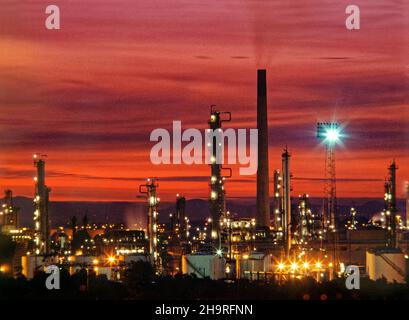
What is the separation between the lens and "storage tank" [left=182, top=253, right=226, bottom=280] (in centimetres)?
3247

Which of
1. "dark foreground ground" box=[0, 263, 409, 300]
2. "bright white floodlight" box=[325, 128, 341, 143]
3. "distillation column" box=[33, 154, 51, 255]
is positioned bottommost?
"dark foreground ground" box=[0, 263, 409, 300]

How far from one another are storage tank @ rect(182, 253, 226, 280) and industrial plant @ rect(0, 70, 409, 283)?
0.12ft

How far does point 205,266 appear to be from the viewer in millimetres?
32750

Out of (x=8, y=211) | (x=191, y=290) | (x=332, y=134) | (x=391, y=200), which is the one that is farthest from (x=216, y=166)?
(x=8, y=211)

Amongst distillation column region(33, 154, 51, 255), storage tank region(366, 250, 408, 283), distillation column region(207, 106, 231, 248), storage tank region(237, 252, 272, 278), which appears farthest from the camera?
distillation column region(33, 154, 51, 255)

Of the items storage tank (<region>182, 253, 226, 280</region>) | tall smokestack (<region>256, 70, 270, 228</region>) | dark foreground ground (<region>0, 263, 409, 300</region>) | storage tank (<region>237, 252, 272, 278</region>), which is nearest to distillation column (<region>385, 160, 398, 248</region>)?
storage tank (<region>237, 252, 272, 278</region>)

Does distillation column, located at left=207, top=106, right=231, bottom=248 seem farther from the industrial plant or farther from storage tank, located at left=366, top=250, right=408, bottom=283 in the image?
storage tank, located at left=366, top=250, right=408, bottom=283

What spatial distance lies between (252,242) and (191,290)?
21961 millimetres

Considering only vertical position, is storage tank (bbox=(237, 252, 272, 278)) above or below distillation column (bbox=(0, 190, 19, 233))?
below

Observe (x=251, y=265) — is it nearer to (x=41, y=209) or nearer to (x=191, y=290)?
(x=191, y=290)

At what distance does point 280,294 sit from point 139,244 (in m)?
33.6
